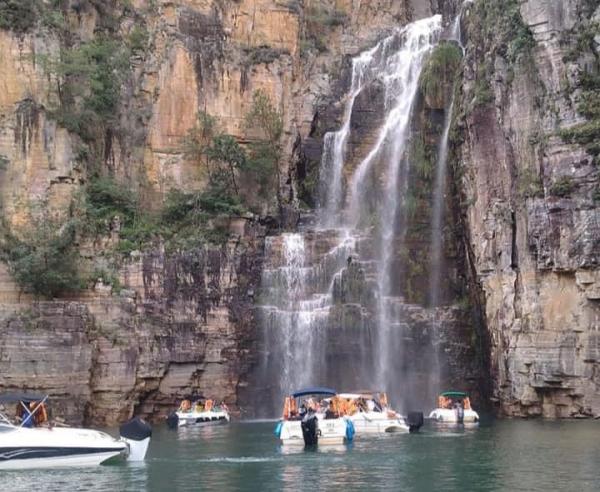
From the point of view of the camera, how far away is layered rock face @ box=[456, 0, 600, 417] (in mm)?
47469

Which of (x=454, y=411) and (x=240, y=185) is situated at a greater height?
(x=240, y=185)

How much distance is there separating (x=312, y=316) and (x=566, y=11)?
20576 mm

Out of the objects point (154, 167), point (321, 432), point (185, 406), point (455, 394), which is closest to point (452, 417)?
point (455, 394)

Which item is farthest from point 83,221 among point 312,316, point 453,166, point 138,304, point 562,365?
point 562,365

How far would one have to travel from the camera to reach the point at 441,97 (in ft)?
194

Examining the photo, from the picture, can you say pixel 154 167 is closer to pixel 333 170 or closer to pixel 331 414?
pixel 333 170

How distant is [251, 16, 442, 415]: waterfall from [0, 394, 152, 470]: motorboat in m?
19.6

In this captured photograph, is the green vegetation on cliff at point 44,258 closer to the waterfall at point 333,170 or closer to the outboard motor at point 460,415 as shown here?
the waterfall at point 333,170

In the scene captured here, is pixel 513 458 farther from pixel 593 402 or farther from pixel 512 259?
pixel 512 259

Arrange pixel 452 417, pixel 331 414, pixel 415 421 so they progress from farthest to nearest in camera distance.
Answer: pixel 452 417
pixel 415 421
pixel 331 414

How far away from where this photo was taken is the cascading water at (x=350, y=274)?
5366 centimetres

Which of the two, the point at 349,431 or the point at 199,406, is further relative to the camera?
the point at 199,406

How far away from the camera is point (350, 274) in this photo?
55094 mm

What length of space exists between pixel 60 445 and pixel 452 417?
69.8 ft
